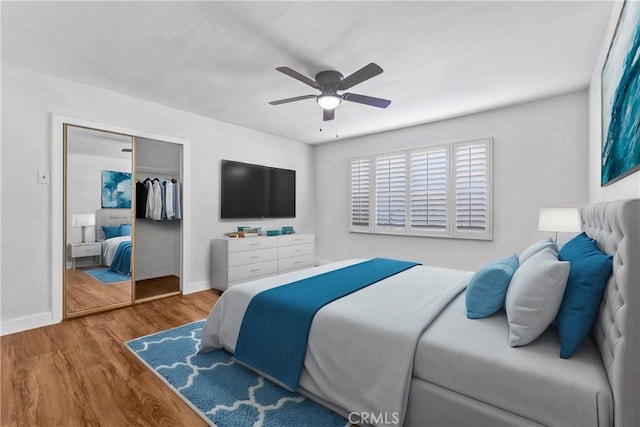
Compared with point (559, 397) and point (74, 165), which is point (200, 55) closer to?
point (74, 165)

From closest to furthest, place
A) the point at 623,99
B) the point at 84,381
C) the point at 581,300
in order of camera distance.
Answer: the point at 581,300
the point at 623,99
the point at 84,381

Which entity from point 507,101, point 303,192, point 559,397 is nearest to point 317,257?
point 303,192

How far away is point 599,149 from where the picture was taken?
258 centimetres

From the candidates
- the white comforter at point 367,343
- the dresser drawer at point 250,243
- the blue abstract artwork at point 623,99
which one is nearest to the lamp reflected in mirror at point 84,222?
the dresser drawer at point 250,243

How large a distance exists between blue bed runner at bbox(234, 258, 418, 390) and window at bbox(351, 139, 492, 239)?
2472 mm

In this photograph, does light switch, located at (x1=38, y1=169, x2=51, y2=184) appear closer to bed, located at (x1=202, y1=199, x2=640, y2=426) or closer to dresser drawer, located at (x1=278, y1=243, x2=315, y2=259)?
dresser drawer, located at (x1=278, y1=243, x2=315, y2=259)

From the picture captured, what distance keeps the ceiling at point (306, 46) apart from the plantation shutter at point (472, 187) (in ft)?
2.37

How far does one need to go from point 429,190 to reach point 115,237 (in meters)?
4.14

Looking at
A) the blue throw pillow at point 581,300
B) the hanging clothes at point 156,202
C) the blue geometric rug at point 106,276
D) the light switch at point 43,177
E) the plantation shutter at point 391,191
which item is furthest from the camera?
the plantation shutter at point 391,191

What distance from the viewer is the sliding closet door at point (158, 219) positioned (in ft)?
12.2

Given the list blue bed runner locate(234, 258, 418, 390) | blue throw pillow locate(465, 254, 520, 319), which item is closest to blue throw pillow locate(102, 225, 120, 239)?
blue bed runner locate(234, 258, 418, 390)

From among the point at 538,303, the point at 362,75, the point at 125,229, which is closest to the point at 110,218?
the point at 125,229

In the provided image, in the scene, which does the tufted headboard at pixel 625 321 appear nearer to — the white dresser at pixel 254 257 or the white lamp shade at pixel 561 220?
the white lamp shade at pixel 561 220

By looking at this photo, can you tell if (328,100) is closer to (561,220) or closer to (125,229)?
(561,220)
